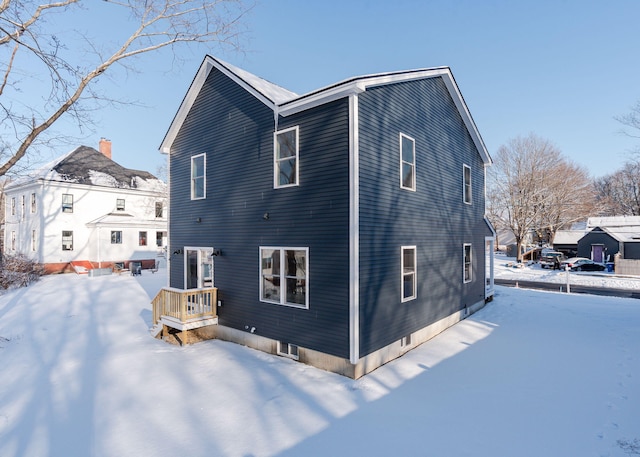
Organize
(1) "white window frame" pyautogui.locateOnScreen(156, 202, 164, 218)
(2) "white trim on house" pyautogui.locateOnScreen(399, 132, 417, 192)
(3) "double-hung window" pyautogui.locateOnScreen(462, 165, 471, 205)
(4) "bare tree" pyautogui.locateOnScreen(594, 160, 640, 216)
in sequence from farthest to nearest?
1. (4) "bare tree" pyautogui.locateOnScreen(594, 160, 640, 216)
2. (1) "white window frame" pyautogui.locateOnScreen(156, 202, 164, 218)
3. (3) "double-hung window" pyautogui.locateOnScreen(462, 165, 471, 205)
4. (2) "white trim on house" pyautogui.locateOnScreen(399, 132, 417, 192)

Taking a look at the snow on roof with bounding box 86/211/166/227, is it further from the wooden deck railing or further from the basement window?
the basement window

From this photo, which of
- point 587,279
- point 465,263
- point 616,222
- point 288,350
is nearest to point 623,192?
point 616,222

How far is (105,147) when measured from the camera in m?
31.5

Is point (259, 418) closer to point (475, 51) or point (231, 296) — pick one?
point (231, 296)

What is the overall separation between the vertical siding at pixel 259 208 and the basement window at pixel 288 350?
25 cm

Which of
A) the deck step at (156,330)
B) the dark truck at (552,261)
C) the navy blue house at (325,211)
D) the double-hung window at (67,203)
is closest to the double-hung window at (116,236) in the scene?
the double-hung window at (67,203)

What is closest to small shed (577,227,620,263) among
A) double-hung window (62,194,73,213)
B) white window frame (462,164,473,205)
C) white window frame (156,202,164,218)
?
white window frame (462,164,473,205)

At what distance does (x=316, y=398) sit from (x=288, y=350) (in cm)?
229

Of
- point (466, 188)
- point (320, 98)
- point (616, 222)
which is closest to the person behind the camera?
point (320, 98)

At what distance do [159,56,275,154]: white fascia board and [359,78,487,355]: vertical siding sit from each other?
316 centimetres

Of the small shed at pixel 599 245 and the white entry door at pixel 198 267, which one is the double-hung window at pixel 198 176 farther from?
the small shed at pixel 599 245

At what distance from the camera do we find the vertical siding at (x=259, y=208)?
291 inches

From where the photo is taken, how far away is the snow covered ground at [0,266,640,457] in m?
4.91

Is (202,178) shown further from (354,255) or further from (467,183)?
(467,183)
